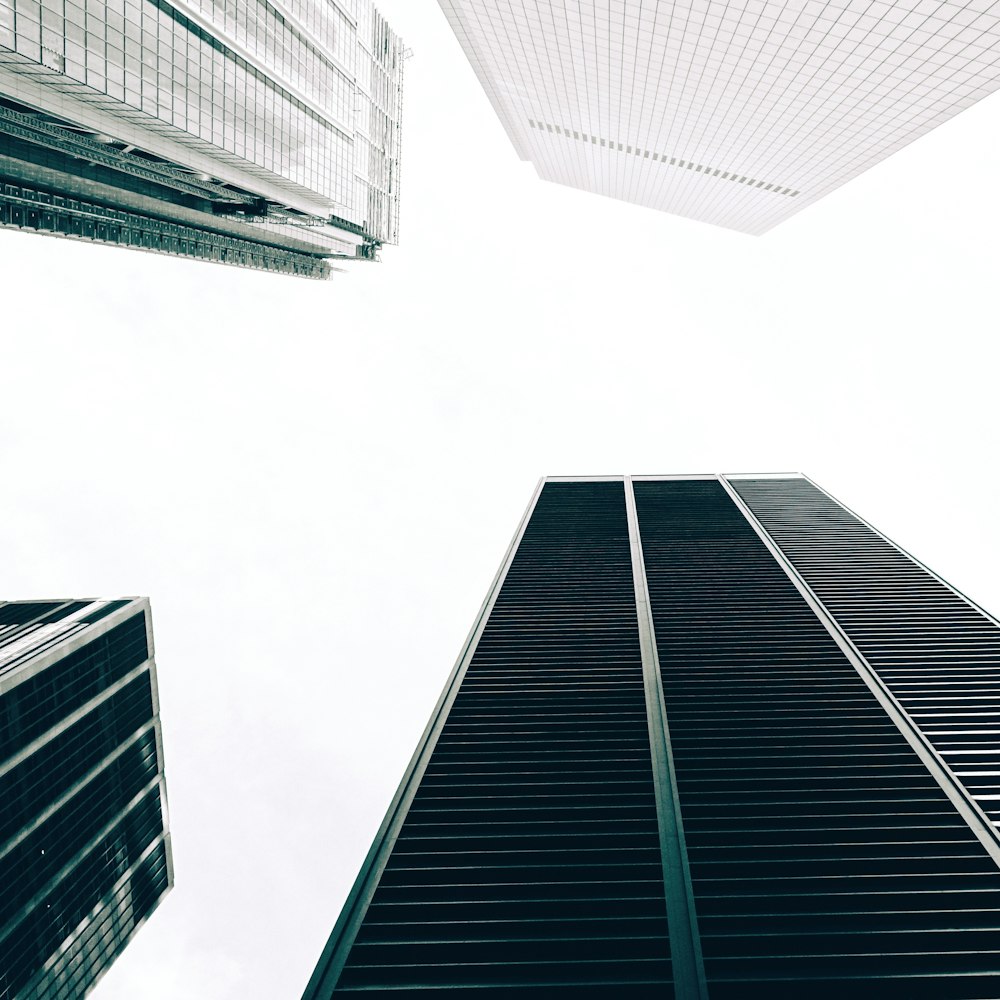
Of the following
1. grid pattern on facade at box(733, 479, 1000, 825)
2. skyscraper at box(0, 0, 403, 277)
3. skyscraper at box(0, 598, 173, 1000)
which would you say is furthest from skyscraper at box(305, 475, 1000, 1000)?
skyscraper at box(0, 598, 173, 1000)

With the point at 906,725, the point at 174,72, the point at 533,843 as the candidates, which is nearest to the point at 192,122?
the point at 174,72

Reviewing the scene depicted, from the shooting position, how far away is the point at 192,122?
58406mm

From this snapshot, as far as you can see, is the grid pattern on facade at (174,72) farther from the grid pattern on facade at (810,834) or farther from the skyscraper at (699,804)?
the grid pattern on facade at (810,834)

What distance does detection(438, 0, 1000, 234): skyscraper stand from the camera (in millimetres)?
64500

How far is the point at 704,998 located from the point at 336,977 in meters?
13.5

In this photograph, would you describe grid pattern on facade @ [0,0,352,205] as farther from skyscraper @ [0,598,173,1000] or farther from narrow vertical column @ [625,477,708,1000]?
skyscraper @ [0,598,173,1000]

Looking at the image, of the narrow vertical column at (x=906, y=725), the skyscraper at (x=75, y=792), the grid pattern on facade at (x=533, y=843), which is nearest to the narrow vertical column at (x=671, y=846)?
the grid pattern on facade at (x=533, y=843)

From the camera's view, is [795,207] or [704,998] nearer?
[704,998]

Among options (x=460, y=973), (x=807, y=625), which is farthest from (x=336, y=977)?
(x=807, y=625)

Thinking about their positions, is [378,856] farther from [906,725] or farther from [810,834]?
[906,725]

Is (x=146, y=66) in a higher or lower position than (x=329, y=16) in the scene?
lower

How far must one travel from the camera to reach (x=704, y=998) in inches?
1017

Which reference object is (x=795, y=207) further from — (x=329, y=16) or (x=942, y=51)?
(x=329, y=16)

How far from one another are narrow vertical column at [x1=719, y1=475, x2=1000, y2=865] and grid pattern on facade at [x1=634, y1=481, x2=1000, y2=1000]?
53 cm
